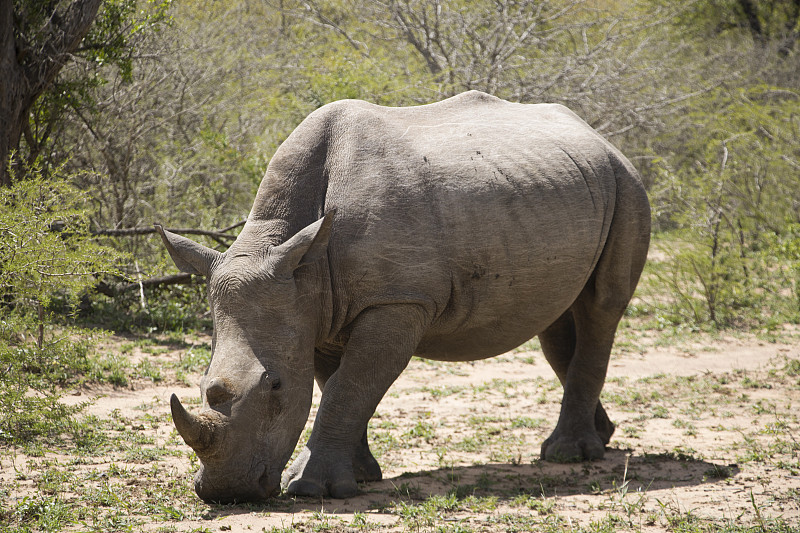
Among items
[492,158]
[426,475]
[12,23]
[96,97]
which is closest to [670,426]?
[426,475]

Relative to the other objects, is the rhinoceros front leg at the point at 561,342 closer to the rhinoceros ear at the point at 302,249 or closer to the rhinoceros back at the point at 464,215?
the rhinoceros back at the point at 464,215

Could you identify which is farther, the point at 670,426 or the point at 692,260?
the point at 692,260

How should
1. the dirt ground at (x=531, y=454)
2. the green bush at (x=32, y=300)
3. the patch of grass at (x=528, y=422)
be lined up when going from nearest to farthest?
the dirt ground at (x=531, y=454)
the green bush at (x=32, y=300)
the patch of grass at (x=528, y=422)

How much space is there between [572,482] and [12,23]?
6333 mm

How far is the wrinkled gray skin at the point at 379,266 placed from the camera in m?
4.56

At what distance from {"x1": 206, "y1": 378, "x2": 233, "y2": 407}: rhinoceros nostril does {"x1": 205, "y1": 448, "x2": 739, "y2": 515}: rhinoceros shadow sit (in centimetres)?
55

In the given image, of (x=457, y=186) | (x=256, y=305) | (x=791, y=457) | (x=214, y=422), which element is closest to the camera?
(x=214, y=422)

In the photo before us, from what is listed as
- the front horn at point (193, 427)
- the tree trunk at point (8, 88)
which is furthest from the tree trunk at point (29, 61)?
the front horn at point (193, 427)

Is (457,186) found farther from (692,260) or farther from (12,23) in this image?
(692,260)

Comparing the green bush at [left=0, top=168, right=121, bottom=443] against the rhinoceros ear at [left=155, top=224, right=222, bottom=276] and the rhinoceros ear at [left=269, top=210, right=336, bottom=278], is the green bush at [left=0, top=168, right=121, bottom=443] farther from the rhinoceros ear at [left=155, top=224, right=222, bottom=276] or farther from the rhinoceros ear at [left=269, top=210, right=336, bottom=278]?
the rhinoceros ear at [left=269, top=210, right=336, bottom=278]

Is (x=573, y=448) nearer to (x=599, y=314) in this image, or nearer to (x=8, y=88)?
(x=599, y=314)

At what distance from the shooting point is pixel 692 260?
11555 millimetres

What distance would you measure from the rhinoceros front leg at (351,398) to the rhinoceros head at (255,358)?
0.22m

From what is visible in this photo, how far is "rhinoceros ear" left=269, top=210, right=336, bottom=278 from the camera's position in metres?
4.65
